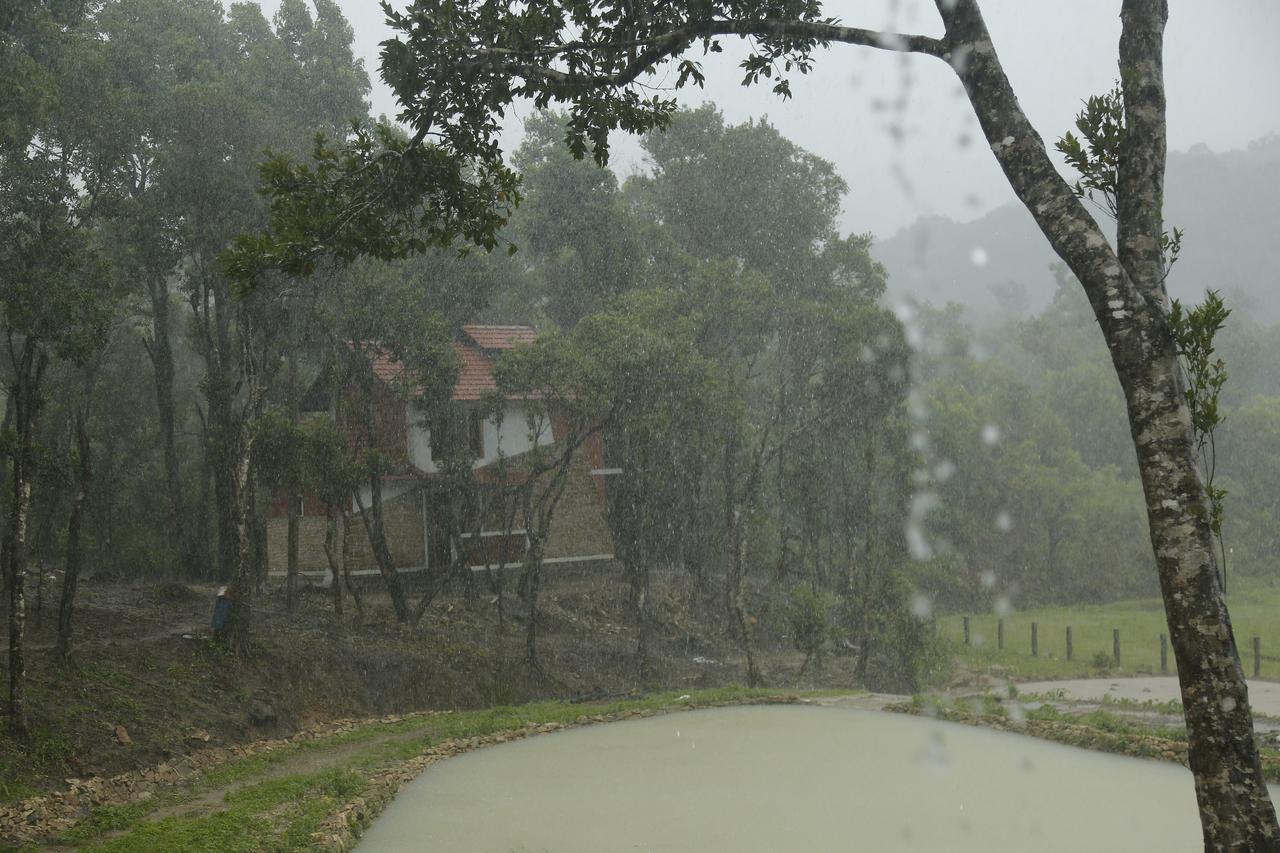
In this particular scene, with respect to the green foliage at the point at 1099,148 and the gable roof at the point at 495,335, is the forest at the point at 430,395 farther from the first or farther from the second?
the green foliage at the point at 1099,148

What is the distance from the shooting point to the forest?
15.2m

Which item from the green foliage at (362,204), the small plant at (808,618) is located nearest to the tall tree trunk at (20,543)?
the green foliage at (362,204)

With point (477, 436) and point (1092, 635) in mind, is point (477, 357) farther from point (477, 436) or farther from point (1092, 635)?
point (1092, 635)

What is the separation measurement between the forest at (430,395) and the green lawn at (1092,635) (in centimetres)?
204

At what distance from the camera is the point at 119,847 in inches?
268

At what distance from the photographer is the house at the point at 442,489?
21.1m

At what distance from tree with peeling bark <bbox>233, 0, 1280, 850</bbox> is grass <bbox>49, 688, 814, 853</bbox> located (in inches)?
145

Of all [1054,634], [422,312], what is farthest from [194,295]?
A: [1054,634]

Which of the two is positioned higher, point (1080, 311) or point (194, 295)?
point (1080, 311)

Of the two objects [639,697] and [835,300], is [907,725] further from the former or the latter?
[835,300]

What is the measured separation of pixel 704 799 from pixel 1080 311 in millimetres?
56790

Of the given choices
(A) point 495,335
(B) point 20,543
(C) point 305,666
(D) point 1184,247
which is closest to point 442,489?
(A) point 495,335

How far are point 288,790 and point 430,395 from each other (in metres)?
10.4

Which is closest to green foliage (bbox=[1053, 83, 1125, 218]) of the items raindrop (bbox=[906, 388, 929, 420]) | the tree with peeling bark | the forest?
the tree with peeling bark
